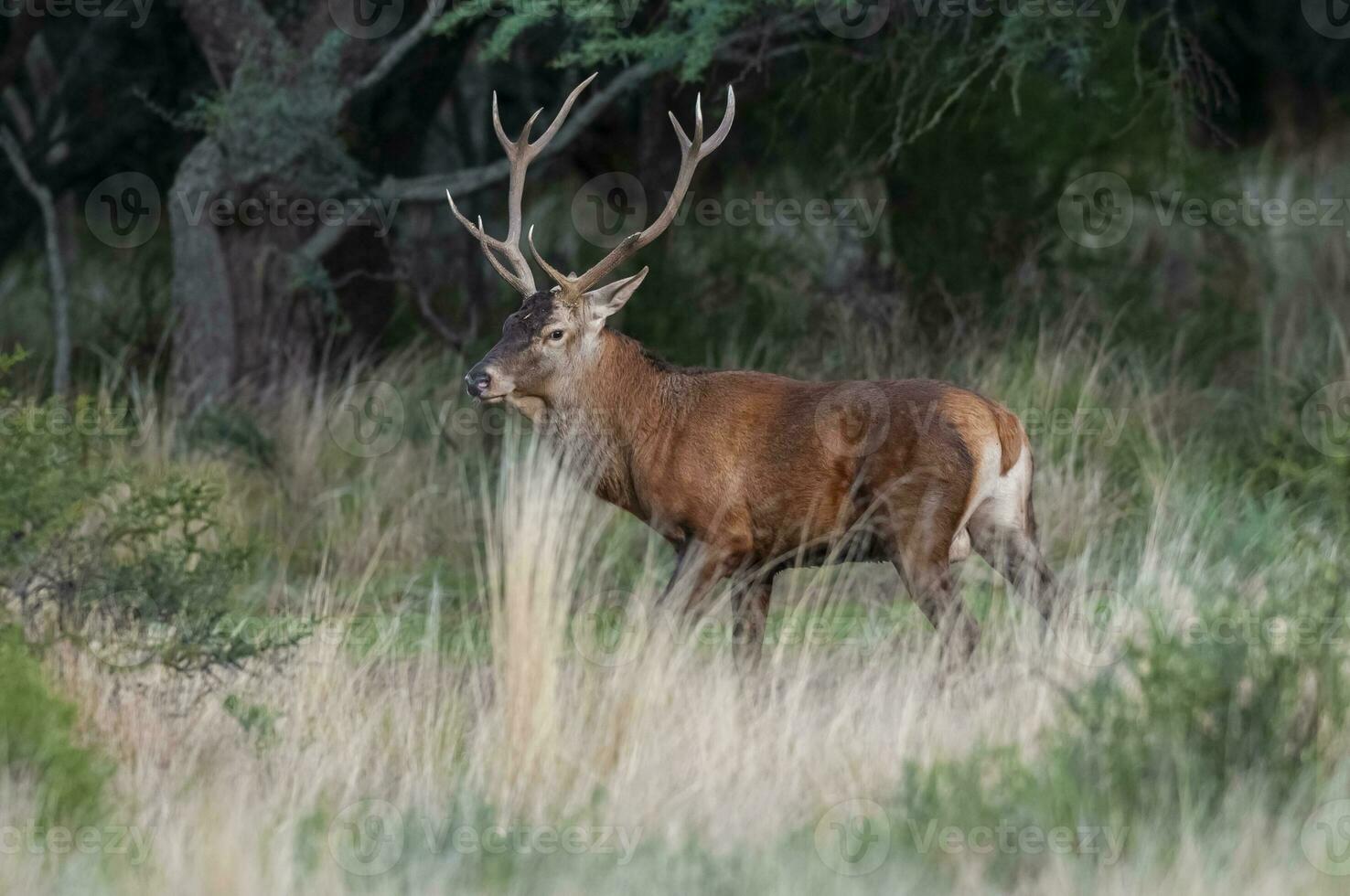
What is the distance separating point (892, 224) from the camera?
13.2 metres

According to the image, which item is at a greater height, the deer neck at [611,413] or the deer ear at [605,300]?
the deer ear at [605,300]
